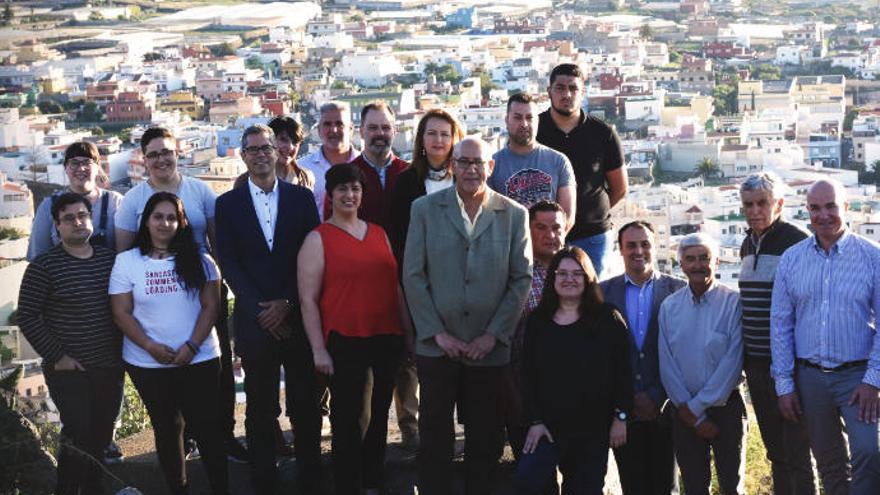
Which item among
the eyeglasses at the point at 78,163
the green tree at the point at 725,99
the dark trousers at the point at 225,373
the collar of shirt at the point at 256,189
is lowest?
the green tree at the point at 725,99

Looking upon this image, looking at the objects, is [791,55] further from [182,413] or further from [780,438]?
[182,413]

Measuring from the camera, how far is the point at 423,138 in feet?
10.8

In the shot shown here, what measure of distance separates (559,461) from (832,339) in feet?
2.09

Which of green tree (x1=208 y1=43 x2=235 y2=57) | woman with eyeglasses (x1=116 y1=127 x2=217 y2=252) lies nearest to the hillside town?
green tree (x1=208 y1=43 x2=235 y2=57)

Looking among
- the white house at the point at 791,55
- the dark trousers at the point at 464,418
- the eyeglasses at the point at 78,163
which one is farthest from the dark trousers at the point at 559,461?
the white house at the point at 791,55

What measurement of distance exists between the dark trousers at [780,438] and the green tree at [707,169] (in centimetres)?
2991

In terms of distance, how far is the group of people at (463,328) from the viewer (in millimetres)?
2928

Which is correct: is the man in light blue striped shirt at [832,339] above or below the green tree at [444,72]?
above

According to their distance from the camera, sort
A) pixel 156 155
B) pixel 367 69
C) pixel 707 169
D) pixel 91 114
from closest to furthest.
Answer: pixel 156 155 < pixel 707 169 < pixel 91 114 < pixel 367 69

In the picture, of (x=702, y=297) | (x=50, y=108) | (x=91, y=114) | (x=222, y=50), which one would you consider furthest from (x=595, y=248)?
(x=222, y=50)

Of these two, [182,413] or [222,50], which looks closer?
[182,413]

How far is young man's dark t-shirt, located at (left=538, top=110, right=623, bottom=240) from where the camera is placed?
357 cm

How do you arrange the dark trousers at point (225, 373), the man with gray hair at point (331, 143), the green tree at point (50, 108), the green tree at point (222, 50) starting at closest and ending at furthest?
the dark trousers at point (225, 373) < the man with gray hair at point (331, 143) < the green tree at point (50, 108) < the green tree at point (222, 50)

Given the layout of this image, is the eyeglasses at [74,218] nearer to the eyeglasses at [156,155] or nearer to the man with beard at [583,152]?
the eyeglasses at [156,155]
